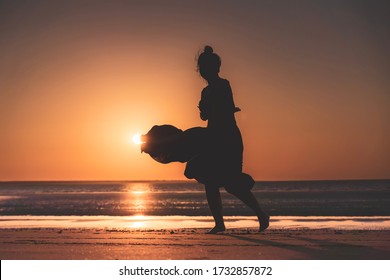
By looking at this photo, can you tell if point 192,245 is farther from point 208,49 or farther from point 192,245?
point 208,49

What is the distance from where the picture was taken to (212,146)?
679 cm

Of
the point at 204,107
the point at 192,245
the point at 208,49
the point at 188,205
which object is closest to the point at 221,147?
the point at 204,107

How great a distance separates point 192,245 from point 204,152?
1428 millimetres

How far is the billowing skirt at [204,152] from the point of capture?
6762 mm

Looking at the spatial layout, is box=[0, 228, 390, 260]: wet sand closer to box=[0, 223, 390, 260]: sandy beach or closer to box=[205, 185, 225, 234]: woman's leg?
box=[0, 223, 390, 260]: sandy beach

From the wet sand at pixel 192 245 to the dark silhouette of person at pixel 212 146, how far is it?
0.54m

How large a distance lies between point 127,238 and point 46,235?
93 cm

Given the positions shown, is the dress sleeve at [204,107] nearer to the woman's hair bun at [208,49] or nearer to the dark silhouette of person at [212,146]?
the dark silhouette of person at [212,146]

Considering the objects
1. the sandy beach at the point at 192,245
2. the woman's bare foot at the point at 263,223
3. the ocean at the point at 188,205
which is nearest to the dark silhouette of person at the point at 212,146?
the woman's bare foot at the point at 263,223

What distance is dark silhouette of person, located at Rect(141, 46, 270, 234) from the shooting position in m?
6.76
